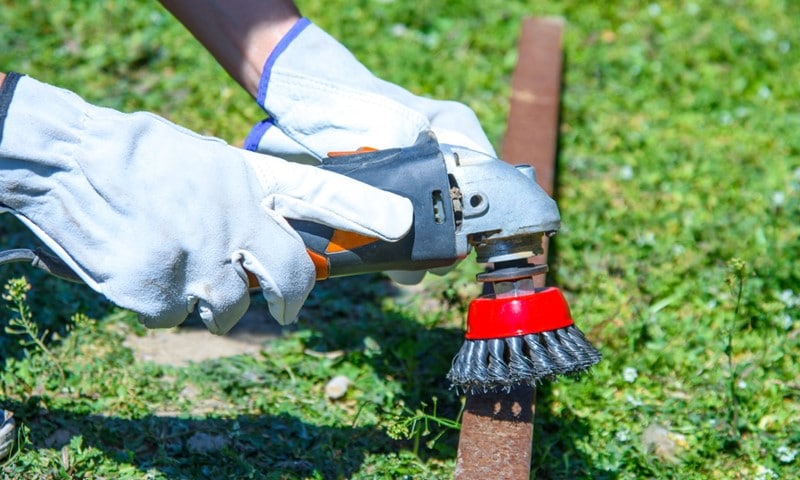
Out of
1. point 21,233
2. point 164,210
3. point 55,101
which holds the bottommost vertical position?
point 21,233

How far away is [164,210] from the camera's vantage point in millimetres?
1895

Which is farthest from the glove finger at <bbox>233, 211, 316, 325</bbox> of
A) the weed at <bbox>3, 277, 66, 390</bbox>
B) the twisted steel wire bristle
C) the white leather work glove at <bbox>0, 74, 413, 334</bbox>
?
the weed at <bbox>3, 277, 66, 390</bbox>

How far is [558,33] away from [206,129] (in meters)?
1.65

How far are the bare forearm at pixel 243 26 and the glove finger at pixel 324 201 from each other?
21.2 inches

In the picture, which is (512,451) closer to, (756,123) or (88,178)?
(88,178)

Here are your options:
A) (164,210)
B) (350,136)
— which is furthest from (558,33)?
(164,210)

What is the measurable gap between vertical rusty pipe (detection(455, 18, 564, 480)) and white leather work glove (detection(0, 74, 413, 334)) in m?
0.59

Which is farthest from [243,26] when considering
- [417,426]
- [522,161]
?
[522,161]

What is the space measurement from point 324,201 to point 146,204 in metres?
0.36

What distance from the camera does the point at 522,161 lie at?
11.3ft

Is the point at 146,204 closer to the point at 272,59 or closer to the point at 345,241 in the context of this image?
the point at 345,241

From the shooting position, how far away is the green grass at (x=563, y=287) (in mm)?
2430

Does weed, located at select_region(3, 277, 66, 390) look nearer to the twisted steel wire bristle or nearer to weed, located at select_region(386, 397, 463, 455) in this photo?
weed, located at select_region(386, 397, 463, 455)

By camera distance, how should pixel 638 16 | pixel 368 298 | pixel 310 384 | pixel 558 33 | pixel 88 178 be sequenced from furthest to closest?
pixel 638 16
pixel 558 33
pixel 368 298
pixel 310 384
pixel 88 178
